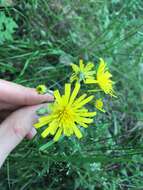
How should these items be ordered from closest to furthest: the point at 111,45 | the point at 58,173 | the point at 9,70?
the point at 58,173, the point at 9,70, the point at 111,45

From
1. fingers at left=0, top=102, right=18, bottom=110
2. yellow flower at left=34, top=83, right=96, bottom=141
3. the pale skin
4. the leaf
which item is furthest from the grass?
yellow flower at left=34, top=83, right=96, bottom=141

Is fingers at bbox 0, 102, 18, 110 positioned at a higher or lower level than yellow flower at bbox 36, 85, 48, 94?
higher

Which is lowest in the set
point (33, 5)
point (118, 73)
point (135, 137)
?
point (135, 137)

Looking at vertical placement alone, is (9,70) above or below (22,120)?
above

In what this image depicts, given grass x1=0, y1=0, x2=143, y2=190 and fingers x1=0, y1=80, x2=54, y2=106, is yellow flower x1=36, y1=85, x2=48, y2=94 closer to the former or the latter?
fingers x1=0, y1=80, x2=54, y2=106

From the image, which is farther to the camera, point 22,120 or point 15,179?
point 15,179

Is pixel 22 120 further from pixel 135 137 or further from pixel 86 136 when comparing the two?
pixel 135 137

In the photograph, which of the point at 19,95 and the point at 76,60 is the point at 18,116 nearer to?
the point at 19,95

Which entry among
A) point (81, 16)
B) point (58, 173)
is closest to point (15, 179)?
point (58, 173)
